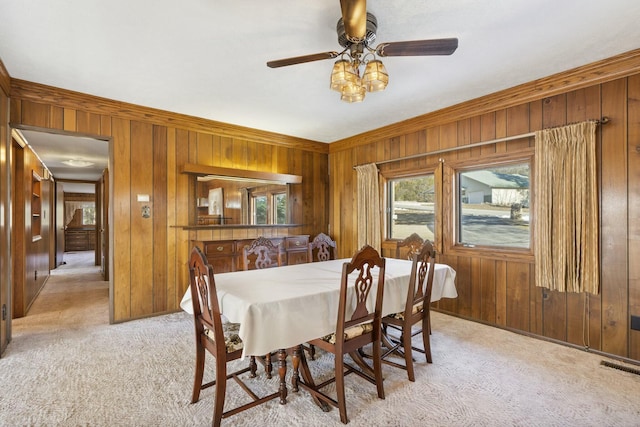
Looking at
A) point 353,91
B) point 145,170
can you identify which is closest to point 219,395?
point 353,91

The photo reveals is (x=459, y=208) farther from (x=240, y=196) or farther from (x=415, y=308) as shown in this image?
(x=240, y=196)

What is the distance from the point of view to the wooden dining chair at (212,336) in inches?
69.3

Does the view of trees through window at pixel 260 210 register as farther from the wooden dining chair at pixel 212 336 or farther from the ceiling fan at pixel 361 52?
the ceiling fan at pixel 361 52

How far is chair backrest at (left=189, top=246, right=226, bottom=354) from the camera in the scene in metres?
1.74

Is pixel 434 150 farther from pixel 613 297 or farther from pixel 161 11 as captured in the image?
pixel 161 11

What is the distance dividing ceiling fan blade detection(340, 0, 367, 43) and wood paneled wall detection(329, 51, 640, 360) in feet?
7.56

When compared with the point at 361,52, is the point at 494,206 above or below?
below

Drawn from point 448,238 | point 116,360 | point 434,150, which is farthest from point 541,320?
point 116,360

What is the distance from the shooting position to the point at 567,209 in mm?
2873

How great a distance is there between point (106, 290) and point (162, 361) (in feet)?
11.4

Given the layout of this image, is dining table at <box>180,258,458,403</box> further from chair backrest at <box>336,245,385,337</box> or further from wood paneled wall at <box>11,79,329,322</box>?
wood paneled wall at <box>11,79,329,322</box>

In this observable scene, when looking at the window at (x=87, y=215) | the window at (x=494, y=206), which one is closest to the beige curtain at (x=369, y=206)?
the window at (x=494, y=206)

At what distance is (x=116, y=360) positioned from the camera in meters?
2.65

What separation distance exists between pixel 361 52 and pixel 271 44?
0.80 metres
